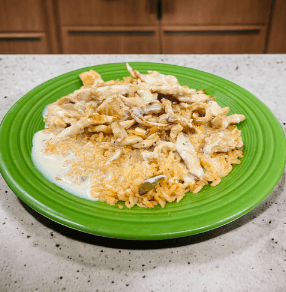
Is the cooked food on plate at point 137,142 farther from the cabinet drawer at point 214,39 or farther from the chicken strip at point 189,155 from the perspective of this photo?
the cabinet drawer at point 214,39

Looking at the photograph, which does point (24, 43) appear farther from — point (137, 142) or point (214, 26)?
point (137, 142)

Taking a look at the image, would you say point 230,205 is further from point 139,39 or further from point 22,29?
point 22,29

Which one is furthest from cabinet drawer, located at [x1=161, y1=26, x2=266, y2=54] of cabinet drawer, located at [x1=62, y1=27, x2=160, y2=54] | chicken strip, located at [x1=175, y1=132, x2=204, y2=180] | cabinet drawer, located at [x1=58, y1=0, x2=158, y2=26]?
chicken strip, located at [x1=175, y1=132, x2=204, y2=180]

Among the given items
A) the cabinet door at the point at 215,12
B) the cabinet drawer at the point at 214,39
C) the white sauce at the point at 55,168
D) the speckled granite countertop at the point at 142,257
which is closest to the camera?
the speckled granite countertop at the point at 142,257

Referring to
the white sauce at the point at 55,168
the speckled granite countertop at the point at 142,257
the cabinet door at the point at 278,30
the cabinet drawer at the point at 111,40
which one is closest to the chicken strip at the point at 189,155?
the speckled granite countertop at the point at 142,257

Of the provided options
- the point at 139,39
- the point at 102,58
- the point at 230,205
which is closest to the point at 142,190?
the point at 230,205

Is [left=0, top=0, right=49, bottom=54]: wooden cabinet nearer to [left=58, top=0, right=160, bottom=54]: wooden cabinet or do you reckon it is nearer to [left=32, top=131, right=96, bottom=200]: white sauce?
[left=58, top=0, right=160, bottom=54]: wooden cabinet
